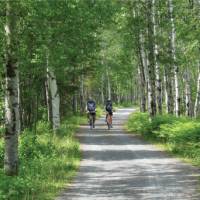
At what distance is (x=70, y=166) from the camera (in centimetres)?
1623

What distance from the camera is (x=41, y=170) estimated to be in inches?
583

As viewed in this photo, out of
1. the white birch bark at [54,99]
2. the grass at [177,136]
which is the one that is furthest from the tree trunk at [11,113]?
the white birch bark at [54,99]

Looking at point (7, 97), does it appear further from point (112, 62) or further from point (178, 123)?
point (112, 62)

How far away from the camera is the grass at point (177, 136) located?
59.6ft

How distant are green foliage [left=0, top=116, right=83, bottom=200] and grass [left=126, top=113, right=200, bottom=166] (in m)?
3.75

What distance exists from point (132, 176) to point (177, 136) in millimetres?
5707

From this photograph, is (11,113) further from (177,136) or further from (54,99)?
(54,99)

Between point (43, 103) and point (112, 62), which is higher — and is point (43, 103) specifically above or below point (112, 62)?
below

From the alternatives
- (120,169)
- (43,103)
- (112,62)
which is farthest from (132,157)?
(112,62)

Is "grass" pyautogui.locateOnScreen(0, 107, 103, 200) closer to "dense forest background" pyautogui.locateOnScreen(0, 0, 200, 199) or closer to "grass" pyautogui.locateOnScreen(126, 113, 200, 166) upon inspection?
"dense forest background" pyautogui.locateOnScreen(0, 0, 200, 199)

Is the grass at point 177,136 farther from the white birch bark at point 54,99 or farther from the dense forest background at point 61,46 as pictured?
the white birch bark at point 54,99

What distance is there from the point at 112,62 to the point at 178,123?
148 feet

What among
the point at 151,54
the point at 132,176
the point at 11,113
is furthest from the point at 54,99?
the point at 11,113

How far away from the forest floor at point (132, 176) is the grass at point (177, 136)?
52 centimetres
